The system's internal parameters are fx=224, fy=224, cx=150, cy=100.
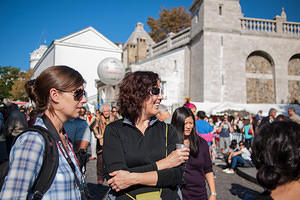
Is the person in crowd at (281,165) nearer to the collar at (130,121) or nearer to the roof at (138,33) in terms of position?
the collar at (130,121)

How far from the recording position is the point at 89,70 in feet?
92.5

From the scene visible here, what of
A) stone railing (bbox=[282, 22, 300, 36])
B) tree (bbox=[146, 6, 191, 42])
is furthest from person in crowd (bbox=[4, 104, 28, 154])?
tree (bbox=[146, 6, 191, 42])

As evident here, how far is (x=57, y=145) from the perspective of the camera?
1529 mm

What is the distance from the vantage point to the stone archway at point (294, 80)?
1990 cm

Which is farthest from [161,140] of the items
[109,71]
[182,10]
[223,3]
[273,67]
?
[182,10]

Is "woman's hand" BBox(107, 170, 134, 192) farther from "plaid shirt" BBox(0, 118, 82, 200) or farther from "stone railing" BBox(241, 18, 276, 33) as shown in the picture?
"stone railing" BBox(241, 18, 276, 33)

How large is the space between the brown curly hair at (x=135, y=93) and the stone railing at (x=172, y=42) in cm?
1965

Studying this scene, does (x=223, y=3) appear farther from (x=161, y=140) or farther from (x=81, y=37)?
(x=161, y=140)

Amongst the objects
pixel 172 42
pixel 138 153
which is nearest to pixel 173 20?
pixel 172 42

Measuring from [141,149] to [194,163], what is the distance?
3.95 ft

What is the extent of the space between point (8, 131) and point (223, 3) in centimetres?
1815

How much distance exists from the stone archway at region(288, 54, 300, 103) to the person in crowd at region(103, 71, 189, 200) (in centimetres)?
2143

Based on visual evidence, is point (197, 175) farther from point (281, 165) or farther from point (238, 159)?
point (238, 159)

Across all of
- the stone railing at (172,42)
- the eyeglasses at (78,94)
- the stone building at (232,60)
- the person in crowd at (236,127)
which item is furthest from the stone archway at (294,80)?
the eyeglasses at (78,94)
